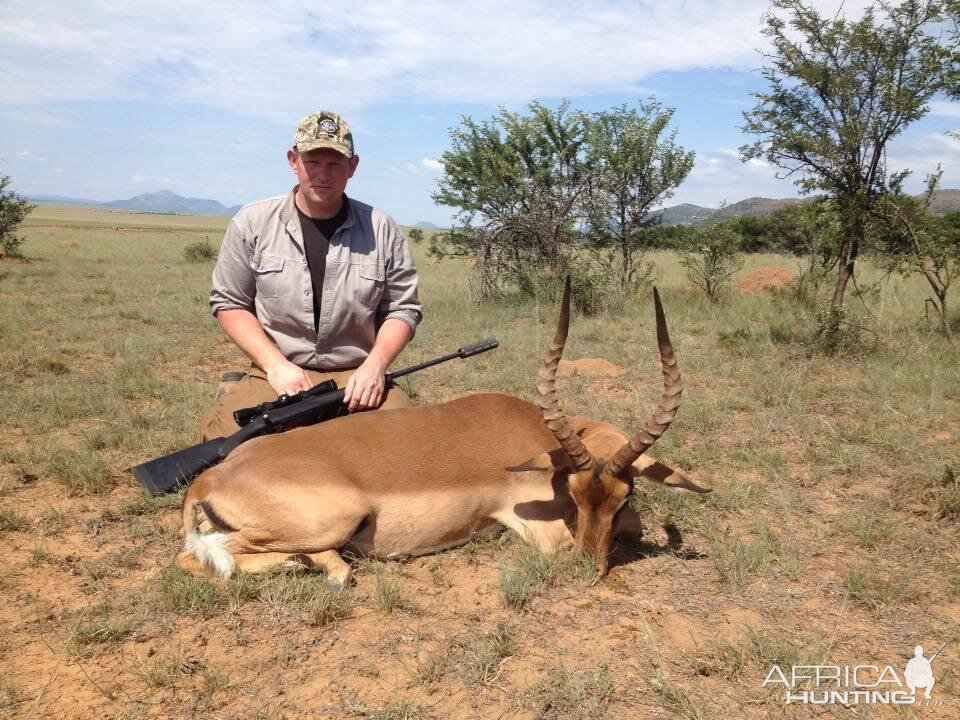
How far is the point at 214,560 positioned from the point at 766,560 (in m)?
2.99

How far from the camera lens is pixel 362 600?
139 inches

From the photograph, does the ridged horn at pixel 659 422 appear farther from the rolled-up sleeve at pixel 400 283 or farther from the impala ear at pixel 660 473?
the rolled-up sleeve at pixel 400 283

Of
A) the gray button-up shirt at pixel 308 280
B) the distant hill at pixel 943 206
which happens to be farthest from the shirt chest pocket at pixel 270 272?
the distant hill at pixel 943 206

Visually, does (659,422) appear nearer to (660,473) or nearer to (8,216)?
(660,473)

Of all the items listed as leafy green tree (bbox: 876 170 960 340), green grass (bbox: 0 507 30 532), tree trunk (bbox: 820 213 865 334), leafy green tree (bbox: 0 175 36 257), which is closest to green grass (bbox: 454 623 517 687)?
green grass (bbox: 0 507 30 532)

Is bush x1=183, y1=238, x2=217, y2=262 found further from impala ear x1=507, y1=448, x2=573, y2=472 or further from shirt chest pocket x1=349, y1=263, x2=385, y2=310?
impala ear x1=507, y1=448, x2=573, y2=472

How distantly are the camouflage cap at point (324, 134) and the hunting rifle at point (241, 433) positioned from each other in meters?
1.55

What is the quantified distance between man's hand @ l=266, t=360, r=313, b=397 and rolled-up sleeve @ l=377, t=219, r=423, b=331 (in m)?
0.81

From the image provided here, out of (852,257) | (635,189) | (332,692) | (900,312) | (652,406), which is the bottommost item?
(332,692)

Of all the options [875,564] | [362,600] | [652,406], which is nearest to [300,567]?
[362,600]

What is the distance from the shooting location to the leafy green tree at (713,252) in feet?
44.0

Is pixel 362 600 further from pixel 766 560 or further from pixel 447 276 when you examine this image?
pixel 447 276

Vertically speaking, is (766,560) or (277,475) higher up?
(277,475)

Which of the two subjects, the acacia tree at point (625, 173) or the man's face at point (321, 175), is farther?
the acacia tree at point (625, 173)
